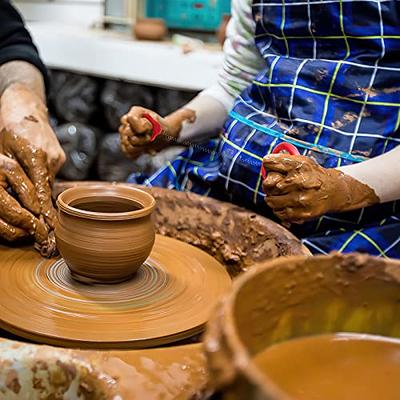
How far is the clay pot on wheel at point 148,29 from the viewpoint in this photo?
366cm

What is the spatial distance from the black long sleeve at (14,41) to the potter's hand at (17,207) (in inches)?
20.8

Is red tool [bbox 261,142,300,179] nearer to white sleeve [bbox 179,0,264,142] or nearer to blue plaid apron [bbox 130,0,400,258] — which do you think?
blue plaid apron [bbox 130,0,400,258]

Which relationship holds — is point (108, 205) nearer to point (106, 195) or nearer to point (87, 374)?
point (106, 195)

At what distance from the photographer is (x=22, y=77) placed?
172 cm

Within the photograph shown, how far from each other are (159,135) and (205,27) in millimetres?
2362

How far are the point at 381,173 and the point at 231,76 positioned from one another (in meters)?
0.65

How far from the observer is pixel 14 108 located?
1.54 m

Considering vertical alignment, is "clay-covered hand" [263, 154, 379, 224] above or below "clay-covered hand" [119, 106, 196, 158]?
above

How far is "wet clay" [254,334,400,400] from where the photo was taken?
617mm

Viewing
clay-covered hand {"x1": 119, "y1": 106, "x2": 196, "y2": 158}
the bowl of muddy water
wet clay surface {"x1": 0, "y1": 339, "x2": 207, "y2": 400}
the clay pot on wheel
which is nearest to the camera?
the bowl of muddy water

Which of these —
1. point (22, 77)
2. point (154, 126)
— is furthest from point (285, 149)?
point (22, 77)

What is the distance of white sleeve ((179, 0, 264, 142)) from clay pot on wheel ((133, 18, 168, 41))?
6.63 feet

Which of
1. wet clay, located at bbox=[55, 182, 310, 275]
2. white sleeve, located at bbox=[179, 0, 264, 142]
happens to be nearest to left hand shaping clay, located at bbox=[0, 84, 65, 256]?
wet clay, located at bbox=[55, 182, 310, 275]

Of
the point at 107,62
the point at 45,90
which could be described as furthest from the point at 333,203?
the point at 107,62
